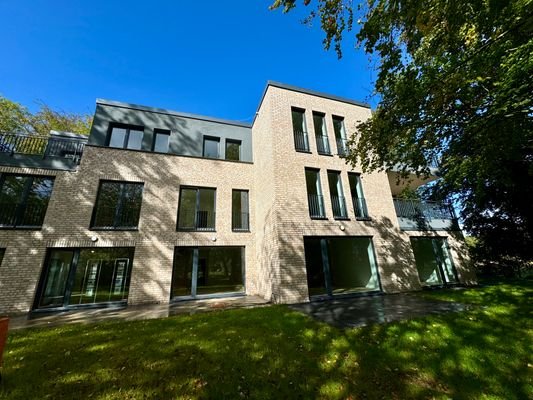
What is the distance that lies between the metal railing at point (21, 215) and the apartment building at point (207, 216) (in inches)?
2.0

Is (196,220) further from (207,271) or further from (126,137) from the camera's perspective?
(126,137)

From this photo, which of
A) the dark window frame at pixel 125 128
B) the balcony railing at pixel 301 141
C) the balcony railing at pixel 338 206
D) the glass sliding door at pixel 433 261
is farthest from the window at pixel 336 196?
the dark window frame at pixel 125 128

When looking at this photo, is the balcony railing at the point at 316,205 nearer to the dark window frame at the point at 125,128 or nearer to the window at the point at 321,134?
the window at the point at 321,134

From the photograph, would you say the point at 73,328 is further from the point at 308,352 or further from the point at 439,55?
the point at 439,55

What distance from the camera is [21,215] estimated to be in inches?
340

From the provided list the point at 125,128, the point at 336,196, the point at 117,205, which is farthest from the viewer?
the point at 125,128

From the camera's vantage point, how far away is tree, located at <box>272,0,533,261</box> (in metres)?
4.75

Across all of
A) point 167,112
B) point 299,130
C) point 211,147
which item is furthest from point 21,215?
point 299,130

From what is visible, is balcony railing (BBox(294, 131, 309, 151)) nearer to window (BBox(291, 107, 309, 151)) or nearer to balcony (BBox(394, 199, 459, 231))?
window (BBox(291, 107, 309, 151))

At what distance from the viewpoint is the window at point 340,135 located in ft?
36.6

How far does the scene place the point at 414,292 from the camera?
31.4ft

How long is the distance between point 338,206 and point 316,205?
1.15 metres

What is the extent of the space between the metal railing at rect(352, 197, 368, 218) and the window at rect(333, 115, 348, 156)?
8.00ft

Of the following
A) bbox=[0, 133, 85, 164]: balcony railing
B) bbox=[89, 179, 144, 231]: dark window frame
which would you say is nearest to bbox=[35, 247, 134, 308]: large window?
bbox=[89, 179, 144, 231]: dark window frame
